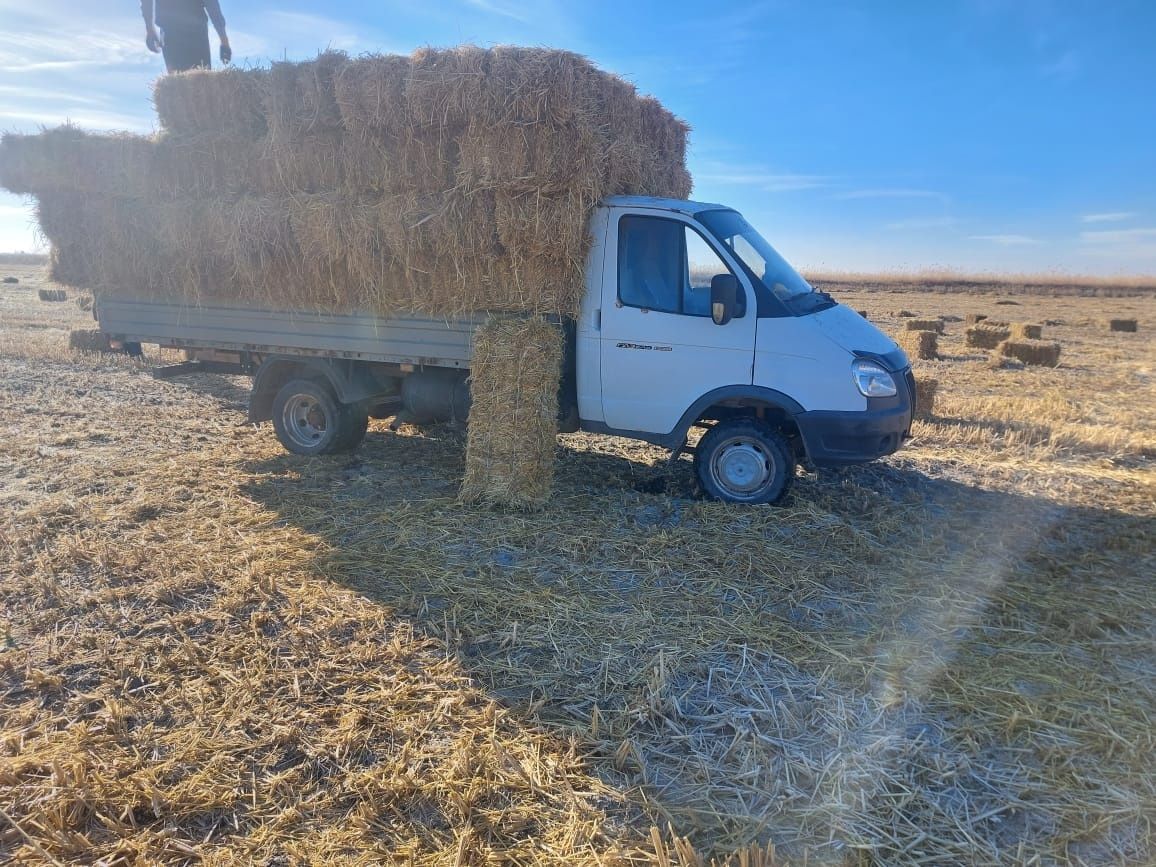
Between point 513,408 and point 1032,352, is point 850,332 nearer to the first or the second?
point 513,408

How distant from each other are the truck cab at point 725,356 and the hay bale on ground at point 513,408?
1.51 ft

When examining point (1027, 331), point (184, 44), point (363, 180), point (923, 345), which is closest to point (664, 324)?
point (363, 180)

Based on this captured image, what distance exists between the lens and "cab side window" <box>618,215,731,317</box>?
237 inches

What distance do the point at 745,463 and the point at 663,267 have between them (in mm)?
1737

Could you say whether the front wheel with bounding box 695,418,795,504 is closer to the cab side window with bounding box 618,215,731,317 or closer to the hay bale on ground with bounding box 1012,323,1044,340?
the cab side window with bounding box 618,215,731,317

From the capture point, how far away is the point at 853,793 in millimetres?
2906

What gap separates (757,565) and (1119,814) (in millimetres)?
2362

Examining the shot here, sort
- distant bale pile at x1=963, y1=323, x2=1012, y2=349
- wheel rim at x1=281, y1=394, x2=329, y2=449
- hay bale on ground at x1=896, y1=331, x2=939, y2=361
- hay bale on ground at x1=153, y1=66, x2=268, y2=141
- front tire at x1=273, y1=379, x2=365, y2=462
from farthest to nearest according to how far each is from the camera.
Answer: distant bale pile at x1=963, y1=323, x2=1012, y2=349, hay bale on ground at x1=896, y1=331, x2=939, y2=361, wheel rim at x1=281, y1=394, x2=329, y2=449, front tire at x1=273, y1=379, x2=365, y2=462, hay bale on ground at x1=153, y1=66, x2=268, y2=141

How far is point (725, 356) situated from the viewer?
595cm

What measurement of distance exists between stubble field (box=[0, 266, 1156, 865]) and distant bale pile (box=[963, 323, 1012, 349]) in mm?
10699

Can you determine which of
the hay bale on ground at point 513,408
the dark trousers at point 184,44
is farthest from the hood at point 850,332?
the dark trousers at point 184,44

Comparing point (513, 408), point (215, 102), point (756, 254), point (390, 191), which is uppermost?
point (215, 102)

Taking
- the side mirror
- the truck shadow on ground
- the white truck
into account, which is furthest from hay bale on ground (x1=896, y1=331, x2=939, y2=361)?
the side mirror

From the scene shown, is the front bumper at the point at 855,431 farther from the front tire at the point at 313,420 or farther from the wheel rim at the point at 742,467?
the front tire at the point at 313,420
